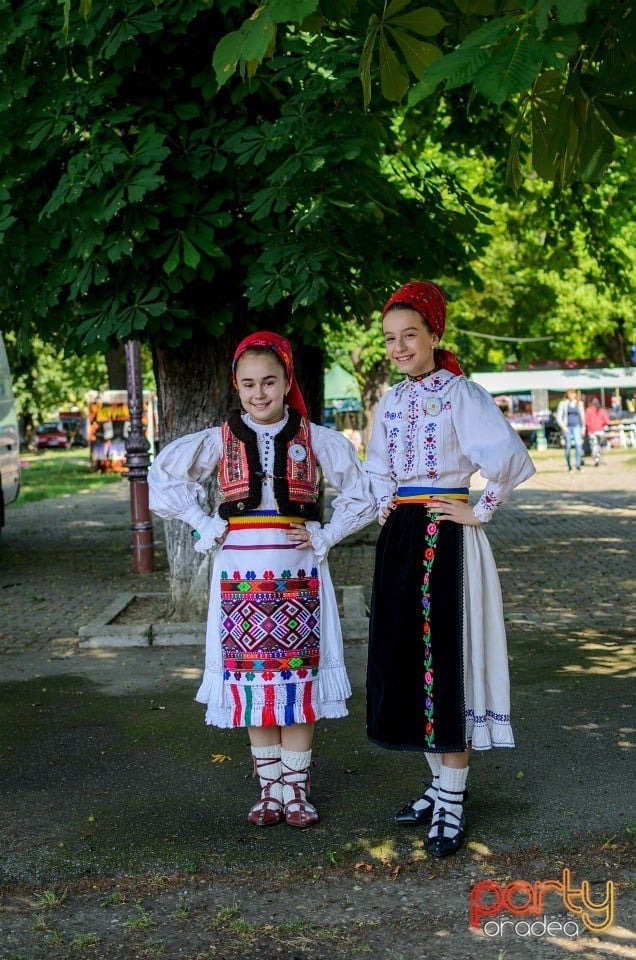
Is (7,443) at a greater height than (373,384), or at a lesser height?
lesser

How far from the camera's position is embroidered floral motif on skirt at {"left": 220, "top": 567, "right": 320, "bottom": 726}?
15.3 ft

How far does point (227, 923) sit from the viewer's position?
3.80m

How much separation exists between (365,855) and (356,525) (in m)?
1.24

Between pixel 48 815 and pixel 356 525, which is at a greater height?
pixel 356 525

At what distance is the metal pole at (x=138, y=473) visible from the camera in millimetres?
12516

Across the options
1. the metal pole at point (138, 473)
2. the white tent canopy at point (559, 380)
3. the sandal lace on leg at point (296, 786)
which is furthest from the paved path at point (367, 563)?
the white tent canopy at point (559, 380)

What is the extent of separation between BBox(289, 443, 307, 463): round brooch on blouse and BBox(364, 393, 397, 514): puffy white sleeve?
0.27 m

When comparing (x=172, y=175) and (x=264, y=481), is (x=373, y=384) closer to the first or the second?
(x=172, y=175)

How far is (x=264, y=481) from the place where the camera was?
4.71 m

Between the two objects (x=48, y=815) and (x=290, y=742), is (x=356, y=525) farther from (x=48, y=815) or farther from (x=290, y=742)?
(x=48, y=815)

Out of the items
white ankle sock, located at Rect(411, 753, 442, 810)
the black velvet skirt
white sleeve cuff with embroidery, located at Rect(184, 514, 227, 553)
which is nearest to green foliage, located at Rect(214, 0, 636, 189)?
the black velvet skirt

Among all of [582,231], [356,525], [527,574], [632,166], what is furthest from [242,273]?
[632,166]

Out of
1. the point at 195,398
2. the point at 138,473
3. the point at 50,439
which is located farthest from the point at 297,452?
the point at 50,439

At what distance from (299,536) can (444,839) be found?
125 centimetres
